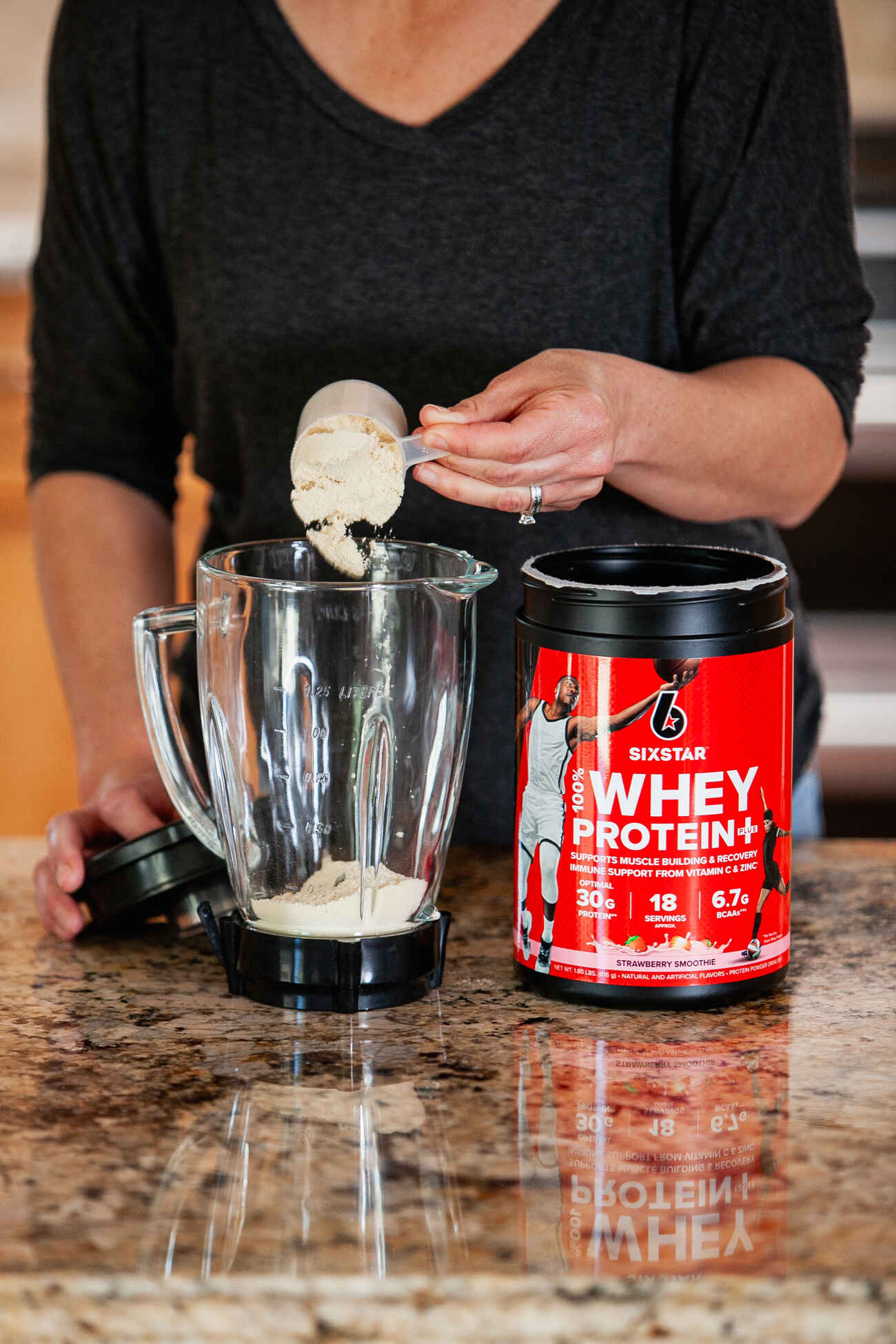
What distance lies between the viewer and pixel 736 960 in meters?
0.66

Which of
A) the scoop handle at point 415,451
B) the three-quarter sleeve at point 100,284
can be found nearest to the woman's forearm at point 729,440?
the scoop handle at point 415,451

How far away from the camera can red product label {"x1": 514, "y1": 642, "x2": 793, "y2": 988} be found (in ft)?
2.06

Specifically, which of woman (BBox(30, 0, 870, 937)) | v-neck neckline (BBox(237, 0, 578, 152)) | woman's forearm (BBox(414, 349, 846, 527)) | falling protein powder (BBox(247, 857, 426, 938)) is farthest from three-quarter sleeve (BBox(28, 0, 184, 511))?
falling protein powder (BBox(247, 857, 426, 938))

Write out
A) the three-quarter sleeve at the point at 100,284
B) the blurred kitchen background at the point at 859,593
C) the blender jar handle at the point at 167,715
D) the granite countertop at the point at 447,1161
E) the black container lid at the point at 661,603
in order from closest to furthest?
the granite countertop at the point at 447,1161
the black container lid at the point at 661,603
the blender jar handle at the point at 167,715
the three-quarter sleeve at the point at 100,284
the blurred kitchen background at the point at 859,593

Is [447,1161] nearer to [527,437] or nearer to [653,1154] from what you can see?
[653,1154]

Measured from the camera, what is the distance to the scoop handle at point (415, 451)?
0.70m

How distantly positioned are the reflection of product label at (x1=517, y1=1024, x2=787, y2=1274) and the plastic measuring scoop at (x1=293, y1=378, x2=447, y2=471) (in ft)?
0.92

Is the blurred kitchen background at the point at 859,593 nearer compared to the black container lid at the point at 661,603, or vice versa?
the black container lid at the point at 661,603

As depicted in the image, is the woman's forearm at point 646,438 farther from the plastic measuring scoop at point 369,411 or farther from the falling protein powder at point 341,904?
the falling protein powder at point 341,904

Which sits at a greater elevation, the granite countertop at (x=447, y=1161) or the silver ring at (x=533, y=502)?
the silver ring at (x=533, y=502)

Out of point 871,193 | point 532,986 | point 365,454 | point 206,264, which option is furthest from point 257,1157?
point 871,193

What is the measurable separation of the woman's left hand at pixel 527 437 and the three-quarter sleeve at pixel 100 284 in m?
0.51

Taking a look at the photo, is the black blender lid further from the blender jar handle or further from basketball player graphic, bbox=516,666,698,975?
basketball player graphic, bbox=516,666,698,975

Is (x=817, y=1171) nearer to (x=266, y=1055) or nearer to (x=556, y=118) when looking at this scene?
(x=266, y=1055)
